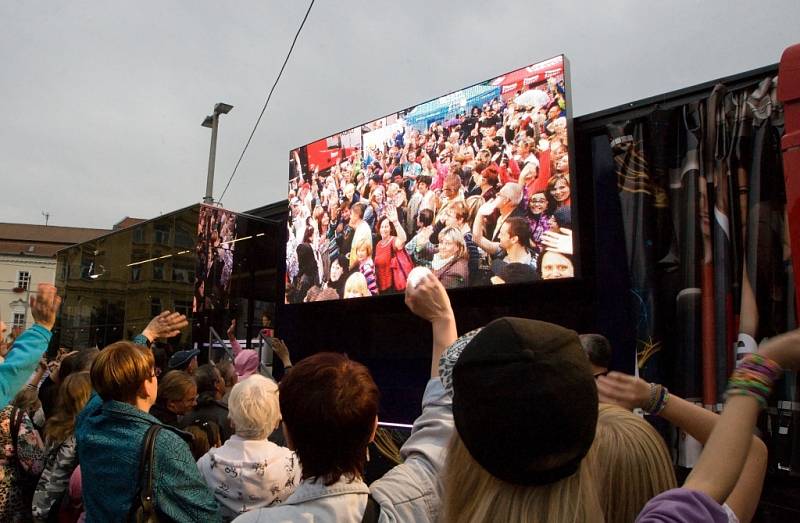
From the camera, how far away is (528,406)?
0.85 metres

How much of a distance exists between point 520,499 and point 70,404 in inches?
109

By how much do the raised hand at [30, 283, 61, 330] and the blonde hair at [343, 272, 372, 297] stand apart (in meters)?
5.29

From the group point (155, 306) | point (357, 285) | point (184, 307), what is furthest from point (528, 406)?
point (155, 306)

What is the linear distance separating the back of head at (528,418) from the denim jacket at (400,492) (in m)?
0.39

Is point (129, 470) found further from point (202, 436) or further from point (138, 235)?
point (138, 235)

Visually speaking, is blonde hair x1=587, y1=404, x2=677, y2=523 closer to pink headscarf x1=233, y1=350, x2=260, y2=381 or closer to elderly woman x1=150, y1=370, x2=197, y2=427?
elderly woman x1=150, y1=370, x2=197, y2=427

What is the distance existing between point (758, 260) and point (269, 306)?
7.58m

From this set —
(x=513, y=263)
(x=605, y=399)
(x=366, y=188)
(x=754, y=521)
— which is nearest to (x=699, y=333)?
(x=754, y=521)

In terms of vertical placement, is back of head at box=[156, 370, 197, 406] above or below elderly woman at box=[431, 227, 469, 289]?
below

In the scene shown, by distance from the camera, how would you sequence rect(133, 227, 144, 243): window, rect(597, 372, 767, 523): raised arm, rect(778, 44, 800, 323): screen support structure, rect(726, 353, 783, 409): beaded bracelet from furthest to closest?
1. rect(133, 227, 144, 243): window
2. rect(778, 44, 800, 323): screen support structure
3. rect(597, 372, 767, 523): raised arm
4. rect(726, 353, 783, 409): beaded bracelet

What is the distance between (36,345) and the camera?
7.57ft

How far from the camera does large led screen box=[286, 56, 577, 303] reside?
5980mm

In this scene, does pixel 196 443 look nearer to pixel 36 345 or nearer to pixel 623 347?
pixel 36 345

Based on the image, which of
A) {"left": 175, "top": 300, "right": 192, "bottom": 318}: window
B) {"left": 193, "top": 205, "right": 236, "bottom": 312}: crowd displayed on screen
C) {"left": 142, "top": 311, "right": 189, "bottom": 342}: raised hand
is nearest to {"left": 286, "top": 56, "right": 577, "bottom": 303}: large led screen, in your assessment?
{"left": 193, "top": 205, "right": 236, "bottom": 312}: crowd displayed on screen
